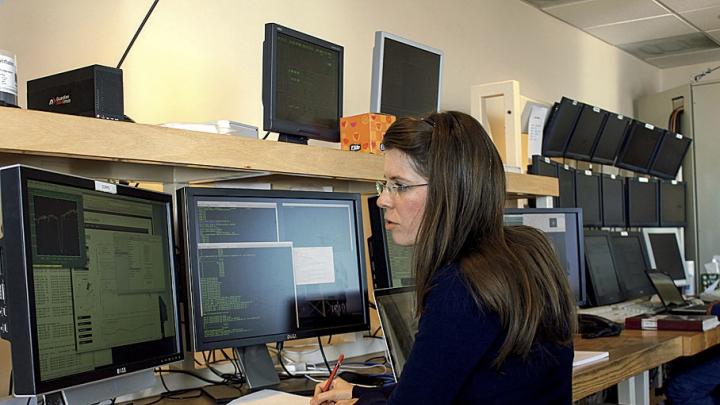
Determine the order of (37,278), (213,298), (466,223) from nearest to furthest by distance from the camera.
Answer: (37,278), (466,223), (213,298)

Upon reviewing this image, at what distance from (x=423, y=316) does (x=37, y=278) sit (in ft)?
1.77

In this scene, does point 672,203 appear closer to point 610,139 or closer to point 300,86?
point 610,139

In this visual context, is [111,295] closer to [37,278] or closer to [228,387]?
[37,278]

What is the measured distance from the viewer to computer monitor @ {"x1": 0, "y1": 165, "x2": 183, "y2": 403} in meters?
1.11

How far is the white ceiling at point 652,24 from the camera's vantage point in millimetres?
4699

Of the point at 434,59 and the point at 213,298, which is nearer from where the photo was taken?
the point at 213,298

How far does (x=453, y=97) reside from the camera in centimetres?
398

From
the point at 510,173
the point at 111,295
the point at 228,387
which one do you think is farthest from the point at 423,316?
the point at 510,173

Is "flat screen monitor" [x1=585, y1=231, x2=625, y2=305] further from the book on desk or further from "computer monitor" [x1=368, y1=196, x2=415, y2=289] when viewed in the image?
"computer monitor" [x1=368, y1=196, x2=415, y2=289]

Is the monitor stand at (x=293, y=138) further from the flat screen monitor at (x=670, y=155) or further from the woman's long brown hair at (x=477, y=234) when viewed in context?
the flat screen monitor at (x=670, y=155)

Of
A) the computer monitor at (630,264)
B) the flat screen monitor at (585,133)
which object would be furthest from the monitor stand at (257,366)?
the flat screen monitor at (585,133)

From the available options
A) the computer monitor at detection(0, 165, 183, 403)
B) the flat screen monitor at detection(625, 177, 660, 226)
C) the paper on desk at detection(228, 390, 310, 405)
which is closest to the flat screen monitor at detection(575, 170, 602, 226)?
the flat screen monitor at detection(625, 177, 660, 226)

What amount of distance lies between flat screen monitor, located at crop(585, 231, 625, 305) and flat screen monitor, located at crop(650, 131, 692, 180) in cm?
175

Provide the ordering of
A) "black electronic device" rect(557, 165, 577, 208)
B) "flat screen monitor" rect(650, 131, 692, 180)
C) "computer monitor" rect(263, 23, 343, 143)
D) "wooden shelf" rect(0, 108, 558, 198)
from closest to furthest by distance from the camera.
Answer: "wooden shelf" rect(0, 108, 558, 198), "computer monitor" rect(263, 23, 343, 143), "black electronic device" rect(557, 165, 577, 208), "flat screen monitor" rect(650, 131, 692, 180)
